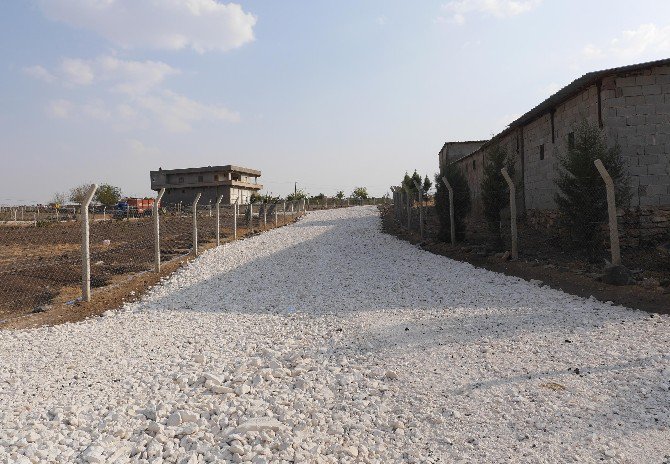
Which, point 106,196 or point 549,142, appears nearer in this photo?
point 549,142

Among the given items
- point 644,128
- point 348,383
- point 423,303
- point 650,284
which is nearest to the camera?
point 348,383

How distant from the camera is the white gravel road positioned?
321cm

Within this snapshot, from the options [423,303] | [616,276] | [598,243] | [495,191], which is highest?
[495,191]

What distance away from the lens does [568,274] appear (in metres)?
9.13

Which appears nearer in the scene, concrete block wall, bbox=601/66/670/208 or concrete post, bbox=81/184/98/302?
concrete post, bbox=81/184/98/302

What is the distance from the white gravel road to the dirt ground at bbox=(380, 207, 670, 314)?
19.3 inches

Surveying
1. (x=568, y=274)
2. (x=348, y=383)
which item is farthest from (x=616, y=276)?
(x=348, y=383)

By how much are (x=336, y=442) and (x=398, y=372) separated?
144 cm

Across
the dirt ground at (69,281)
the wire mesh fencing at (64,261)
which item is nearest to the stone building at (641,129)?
the wire mesh fencing at (64,261)

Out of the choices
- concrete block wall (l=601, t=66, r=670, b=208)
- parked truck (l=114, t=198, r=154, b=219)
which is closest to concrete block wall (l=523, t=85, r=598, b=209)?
concrete block wall (l=601, t=66, r=670, b=208)

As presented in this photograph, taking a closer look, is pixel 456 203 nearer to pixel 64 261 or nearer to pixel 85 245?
pixel 85 245

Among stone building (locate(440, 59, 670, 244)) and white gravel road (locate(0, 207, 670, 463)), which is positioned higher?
stone building (locate(440, 59, 670, 244))

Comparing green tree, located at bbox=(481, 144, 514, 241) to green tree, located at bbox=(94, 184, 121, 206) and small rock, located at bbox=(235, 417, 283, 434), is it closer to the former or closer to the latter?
small rock, located at bbox=(235, 417, 283, 434)

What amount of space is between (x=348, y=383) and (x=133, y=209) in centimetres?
4260
